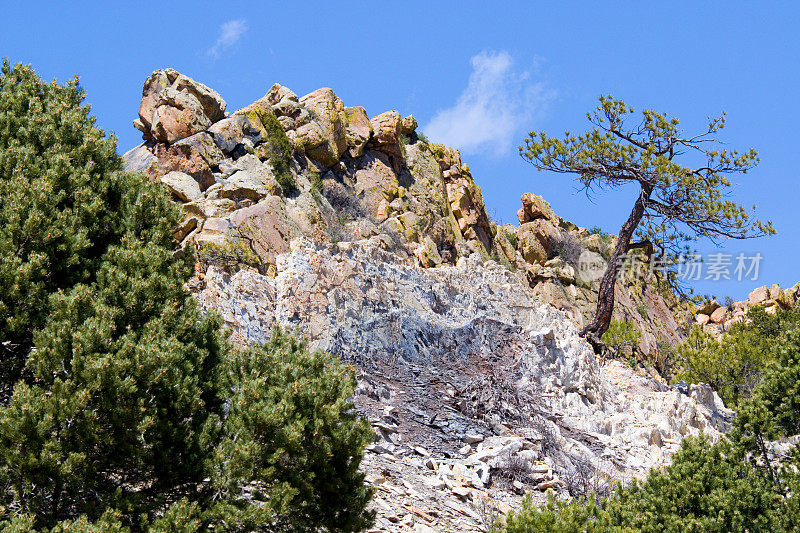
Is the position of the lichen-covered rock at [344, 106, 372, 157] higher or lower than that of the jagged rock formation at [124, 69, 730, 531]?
higher

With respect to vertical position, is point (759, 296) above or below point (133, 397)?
above

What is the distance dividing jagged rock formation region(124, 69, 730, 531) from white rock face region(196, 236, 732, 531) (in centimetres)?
4

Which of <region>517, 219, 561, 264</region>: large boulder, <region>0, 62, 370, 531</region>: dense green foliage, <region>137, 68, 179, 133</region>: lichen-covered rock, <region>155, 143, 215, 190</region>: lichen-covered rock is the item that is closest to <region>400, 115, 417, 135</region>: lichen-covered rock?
<region>517, 219, 561, 264</region>: large boulder

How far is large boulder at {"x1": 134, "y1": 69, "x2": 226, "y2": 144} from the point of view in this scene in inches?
762

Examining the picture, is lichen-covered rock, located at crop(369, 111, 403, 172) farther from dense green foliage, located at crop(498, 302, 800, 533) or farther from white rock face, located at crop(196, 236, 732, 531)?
dense green foliage, located at crop(498, 302, 800, 533)

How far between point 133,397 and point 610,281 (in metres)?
16.7

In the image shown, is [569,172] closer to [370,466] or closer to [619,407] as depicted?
[619,407]

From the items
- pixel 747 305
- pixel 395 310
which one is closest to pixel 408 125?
pixel 395 310

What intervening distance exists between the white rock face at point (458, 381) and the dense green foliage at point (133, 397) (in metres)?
2.36

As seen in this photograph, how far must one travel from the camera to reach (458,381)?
50.4 feet

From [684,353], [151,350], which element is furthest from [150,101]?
[684,353]

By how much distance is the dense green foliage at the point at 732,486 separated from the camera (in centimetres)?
966

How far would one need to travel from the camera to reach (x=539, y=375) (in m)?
16.0

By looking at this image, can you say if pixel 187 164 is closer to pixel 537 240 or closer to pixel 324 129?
pixel 324 129
